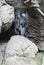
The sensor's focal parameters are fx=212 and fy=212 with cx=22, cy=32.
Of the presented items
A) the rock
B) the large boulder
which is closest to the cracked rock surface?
the rock

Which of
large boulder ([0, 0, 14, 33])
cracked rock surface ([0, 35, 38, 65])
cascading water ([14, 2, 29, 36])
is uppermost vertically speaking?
large boulder ([0, 0, 14, 33])

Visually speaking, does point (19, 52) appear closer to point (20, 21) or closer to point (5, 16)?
point (5, 16)

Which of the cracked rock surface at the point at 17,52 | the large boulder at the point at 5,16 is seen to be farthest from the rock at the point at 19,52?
the large boulder at the point at 5,16

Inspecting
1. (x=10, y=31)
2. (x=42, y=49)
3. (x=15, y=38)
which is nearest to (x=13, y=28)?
(x=10, y=31)

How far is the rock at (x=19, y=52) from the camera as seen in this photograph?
328cm

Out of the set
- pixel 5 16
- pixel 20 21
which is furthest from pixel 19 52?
pixel 20 21

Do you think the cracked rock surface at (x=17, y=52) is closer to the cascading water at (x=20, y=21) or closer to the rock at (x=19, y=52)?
the rock at (x=19, y=52)

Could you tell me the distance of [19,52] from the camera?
3.39m

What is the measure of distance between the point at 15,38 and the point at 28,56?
42 cm

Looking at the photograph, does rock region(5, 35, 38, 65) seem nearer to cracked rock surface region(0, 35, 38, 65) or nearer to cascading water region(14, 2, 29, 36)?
cracked rock surface region(0, 35, 38, 65)

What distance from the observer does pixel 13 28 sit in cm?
400

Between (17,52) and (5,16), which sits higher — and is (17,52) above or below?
below

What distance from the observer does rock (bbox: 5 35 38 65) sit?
3279 mm

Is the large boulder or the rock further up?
the large boulder
